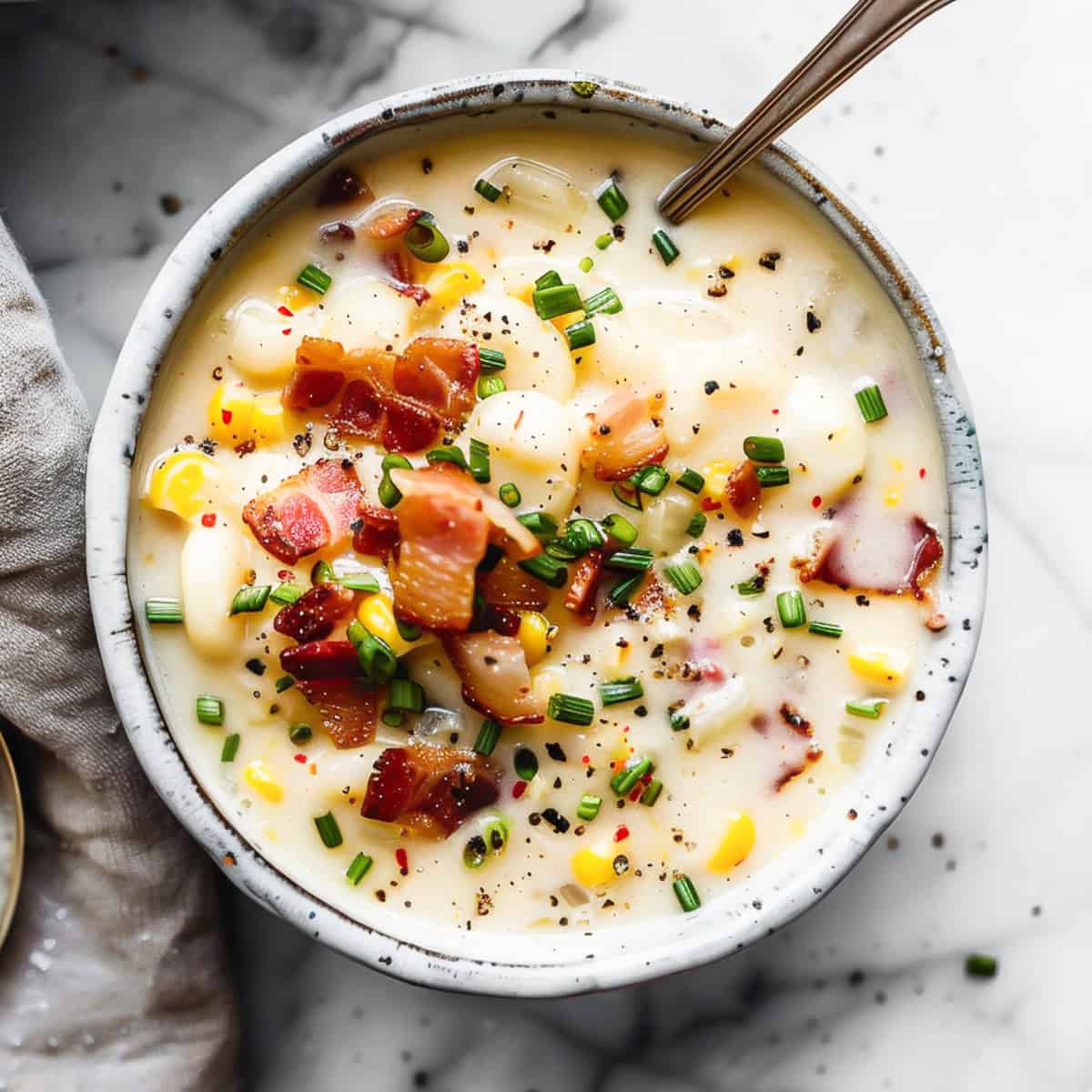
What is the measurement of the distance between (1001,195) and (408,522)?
1.40m

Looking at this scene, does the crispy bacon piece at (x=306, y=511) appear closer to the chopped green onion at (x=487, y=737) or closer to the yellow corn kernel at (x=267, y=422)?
the yellow corn kernel at (x=267, y=422)

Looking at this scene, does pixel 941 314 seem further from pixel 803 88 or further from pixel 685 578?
pixel 685 578

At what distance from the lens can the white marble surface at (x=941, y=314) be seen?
2.45 meters

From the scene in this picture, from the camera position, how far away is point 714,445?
80.8 inches

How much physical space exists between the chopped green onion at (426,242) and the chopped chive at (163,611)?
0.68 m

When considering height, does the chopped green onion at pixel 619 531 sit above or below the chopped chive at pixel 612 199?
below

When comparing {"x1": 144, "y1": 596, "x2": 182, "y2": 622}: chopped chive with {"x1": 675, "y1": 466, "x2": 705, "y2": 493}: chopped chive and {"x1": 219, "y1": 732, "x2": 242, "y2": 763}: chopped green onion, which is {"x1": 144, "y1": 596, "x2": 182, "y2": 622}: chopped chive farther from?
{"x1": 675, "y1": 466, "x2": 705, "y2": 493}: chopped chive

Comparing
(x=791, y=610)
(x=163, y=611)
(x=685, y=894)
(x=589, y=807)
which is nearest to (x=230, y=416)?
(x=163, y=611)

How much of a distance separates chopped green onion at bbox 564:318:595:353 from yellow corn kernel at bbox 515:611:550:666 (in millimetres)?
424

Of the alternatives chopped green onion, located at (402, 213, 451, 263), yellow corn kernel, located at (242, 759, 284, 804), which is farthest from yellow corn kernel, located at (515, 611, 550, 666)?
chopped green onion, located at (402, 213, 451, 263)

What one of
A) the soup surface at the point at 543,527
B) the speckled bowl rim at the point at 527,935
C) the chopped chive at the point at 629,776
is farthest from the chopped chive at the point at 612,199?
the chopped chive at the point at 629,776

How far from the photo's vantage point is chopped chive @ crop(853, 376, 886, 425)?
2088 millimetres

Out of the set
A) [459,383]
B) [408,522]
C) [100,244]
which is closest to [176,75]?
[100,244]

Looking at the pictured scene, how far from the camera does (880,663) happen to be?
6.81ft
